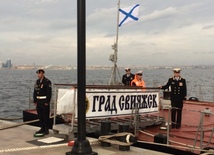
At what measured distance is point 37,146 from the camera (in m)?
6.80

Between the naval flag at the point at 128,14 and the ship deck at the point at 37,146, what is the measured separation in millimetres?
7861

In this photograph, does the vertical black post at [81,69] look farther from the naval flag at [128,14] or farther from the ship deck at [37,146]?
the naval flag at [128,14]

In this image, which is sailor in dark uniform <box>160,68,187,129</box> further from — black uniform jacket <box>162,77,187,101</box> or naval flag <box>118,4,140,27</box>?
naval flag <box>118,4,140,27</box>

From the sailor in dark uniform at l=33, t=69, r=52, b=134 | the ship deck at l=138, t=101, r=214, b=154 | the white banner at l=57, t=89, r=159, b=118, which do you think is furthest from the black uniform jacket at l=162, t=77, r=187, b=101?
the sailor in dark uniform at l=33, t=69, r=52, b=134

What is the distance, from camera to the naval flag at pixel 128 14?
566 inches

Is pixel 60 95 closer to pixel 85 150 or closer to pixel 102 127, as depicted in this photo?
pixel 102 127

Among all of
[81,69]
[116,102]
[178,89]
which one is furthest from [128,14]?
[81,69]

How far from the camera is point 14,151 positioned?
636cm

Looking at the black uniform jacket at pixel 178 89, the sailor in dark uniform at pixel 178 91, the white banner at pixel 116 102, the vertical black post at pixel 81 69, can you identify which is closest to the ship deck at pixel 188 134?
the sailor in dark uniform at pixel 178 91

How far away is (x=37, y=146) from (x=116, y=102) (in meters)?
2.47

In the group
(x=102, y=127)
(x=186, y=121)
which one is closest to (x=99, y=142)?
(x=102, y=127)

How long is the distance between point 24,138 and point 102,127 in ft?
6.75

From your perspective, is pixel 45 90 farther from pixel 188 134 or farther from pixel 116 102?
pixel 188 134

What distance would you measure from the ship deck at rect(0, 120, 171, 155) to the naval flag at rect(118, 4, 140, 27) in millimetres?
7861
